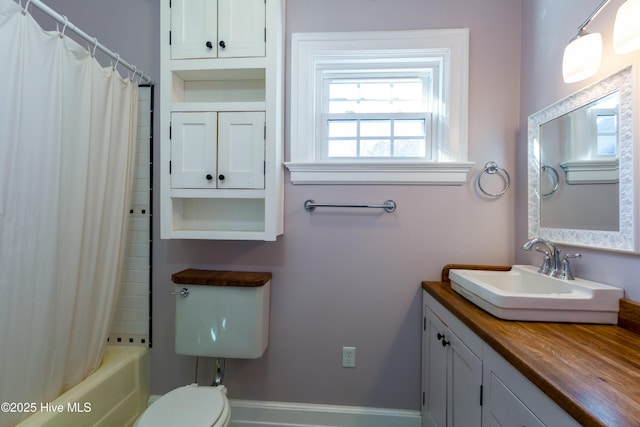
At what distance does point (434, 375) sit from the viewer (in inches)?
53.3

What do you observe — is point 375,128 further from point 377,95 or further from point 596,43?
point 596,43

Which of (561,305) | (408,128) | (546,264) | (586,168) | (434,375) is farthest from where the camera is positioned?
(408,128)

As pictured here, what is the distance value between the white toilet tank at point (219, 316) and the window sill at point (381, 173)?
0.63 m

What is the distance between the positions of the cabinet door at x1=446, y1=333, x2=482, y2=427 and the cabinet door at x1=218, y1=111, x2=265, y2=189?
1.11 metres

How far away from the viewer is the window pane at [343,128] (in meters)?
1.67

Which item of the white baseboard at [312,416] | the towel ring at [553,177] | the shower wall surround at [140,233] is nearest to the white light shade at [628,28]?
the towel ring at [553,177]

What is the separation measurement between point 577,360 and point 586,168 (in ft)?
2.59

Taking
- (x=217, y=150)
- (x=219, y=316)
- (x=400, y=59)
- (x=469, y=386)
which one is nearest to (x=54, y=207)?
(x=217, y=150)

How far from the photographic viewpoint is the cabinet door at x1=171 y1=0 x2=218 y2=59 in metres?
1.41

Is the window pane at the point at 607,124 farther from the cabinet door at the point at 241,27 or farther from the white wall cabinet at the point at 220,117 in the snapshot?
the cabinet door at the point at 241,27

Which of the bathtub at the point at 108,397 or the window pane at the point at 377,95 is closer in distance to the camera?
the bathtub at the point at 108,397

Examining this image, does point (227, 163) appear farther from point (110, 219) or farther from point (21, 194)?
point (21, 194)

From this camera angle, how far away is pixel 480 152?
1558 mm

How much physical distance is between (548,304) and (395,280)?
0.71 m
